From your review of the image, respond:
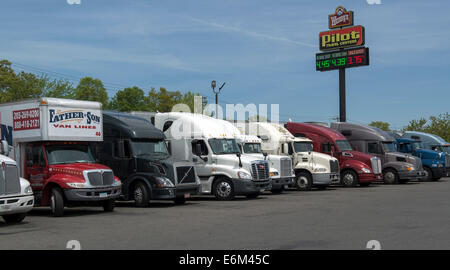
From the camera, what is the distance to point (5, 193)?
12.6m

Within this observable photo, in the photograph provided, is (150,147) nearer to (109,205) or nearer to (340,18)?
(109,205)

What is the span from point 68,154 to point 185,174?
407 cm

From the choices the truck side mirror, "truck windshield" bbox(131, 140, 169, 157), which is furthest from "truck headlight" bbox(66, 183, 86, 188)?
"truck windshield" bbox(131, 140, 169, 157)

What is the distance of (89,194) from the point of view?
1462cm

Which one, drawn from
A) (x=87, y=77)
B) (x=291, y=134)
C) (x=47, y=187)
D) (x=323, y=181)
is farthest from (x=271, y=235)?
(x=87, y=77)

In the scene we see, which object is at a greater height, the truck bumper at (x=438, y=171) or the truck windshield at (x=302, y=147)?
the truck windshield at (x=302, y=147)

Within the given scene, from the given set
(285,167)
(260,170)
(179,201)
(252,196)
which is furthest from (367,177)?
(179,201)

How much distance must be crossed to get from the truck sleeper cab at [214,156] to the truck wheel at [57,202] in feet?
21.1

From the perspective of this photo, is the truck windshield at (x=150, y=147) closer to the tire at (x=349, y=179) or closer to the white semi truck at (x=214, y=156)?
the white semi truck at (x=214, y=156)

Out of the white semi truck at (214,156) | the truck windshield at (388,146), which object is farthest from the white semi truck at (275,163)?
the truck windshield at (388,146)

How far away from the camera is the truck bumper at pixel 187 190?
17.4 meters

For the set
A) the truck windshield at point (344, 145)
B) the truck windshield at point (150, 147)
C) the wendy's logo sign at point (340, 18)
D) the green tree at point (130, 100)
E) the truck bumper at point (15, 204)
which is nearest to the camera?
the truck bumper at point (15, 204)

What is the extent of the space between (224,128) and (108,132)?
5.14 m
